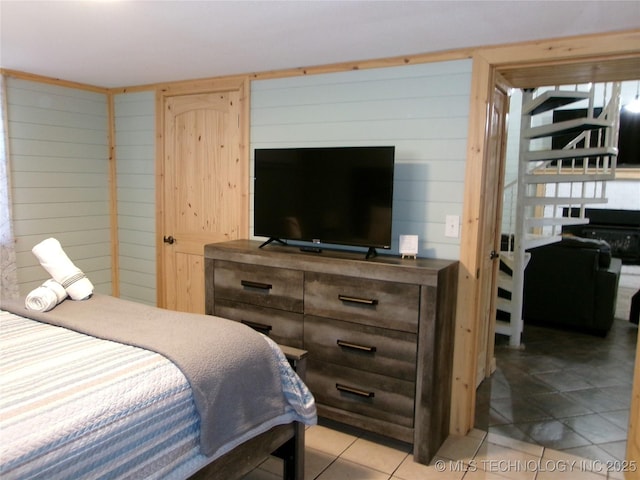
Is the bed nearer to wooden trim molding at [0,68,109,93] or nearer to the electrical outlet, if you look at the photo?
the electrical outlet

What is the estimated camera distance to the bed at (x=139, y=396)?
1364 mm

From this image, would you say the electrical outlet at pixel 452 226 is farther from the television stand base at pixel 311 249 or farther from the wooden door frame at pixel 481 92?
the television stand base at pixel 311 249

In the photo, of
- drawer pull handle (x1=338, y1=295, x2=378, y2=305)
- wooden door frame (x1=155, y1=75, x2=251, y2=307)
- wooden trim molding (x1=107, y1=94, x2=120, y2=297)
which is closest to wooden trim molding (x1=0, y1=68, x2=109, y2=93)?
wooden trim molding (x1=107, y1=94, x2=120, y2=297)

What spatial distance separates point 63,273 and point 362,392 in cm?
171

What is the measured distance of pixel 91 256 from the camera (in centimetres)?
429

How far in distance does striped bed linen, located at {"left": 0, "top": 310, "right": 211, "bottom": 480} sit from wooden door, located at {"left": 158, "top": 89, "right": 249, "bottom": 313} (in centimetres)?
201

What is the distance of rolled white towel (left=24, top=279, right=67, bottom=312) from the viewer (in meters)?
2.29

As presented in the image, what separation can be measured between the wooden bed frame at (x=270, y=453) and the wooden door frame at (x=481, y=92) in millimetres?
1134

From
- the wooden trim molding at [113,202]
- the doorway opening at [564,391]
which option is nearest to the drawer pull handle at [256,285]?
the doorway opening at [564,391]

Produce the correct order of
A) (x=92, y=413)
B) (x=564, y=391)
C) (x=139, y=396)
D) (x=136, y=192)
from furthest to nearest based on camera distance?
(x=136, y=192) → (x=564, y=391) → (x=139, y=396) → (x=92, y=413)

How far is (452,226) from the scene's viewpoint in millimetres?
2900

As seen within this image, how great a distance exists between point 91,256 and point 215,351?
2933 mm

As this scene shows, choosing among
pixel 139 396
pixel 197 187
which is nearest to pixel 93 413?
pixel 139 396

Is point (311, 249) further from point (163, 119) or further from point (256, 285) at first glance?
point (163, 119)
